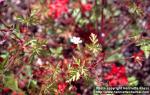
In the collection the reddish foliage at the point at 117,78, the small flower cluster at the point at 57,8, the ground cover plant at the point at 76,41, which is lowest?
the reddish foliage at the point at 117,78

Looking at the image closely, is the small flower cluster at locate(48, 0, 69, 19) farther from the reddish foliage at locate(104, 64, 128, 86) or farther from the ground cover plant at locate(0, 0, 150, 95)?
the reddish foliage at locate(104, 64, 128, 86)

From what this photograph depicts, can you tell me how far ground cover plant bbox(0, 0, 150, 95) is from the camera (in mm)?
2289

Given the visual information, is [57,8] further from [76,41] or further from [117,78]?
[76,41]

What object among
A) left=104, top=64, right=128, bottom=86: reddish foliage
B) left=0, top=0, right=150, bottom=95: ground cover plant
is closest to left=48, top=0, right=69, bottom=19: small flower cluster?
left=0, top=0, right=150, bottom=95: ground cover plant

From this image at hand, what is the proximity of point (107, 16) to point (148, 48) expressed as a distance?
3.73 ft

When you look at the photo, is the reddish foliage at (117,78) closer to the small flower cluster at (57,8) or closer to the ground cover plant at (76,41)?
the ground cover plant at (76,41)

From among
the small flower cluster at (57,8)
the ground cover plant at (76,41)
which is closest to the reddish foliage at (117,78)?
the ground cover plant at (76,41)

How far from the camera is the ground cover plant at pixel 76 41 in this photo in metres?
2.29

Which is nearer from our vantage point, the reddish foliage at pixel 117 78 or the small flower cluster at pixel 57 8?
the reddish foliage at pixel 117 78

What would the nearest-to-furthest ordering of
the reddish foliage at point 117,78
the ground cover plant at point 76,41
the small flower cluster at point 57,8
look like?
the ground cover plant at point 76,41, the reddish foliage at point 117,78, the small flower cluster at point 57,8

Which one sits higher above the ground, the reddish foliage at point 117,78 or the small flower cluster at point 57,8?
the small flower cluster at point 57,8

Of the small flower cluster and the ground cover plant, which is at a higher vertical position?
the small flower cluster

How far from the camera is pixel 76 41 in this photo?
2174mm

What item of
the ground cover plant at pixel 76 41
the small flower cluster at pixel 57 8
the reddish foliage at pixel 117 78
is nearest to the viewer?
the ground cover plant at pixel 76 41
